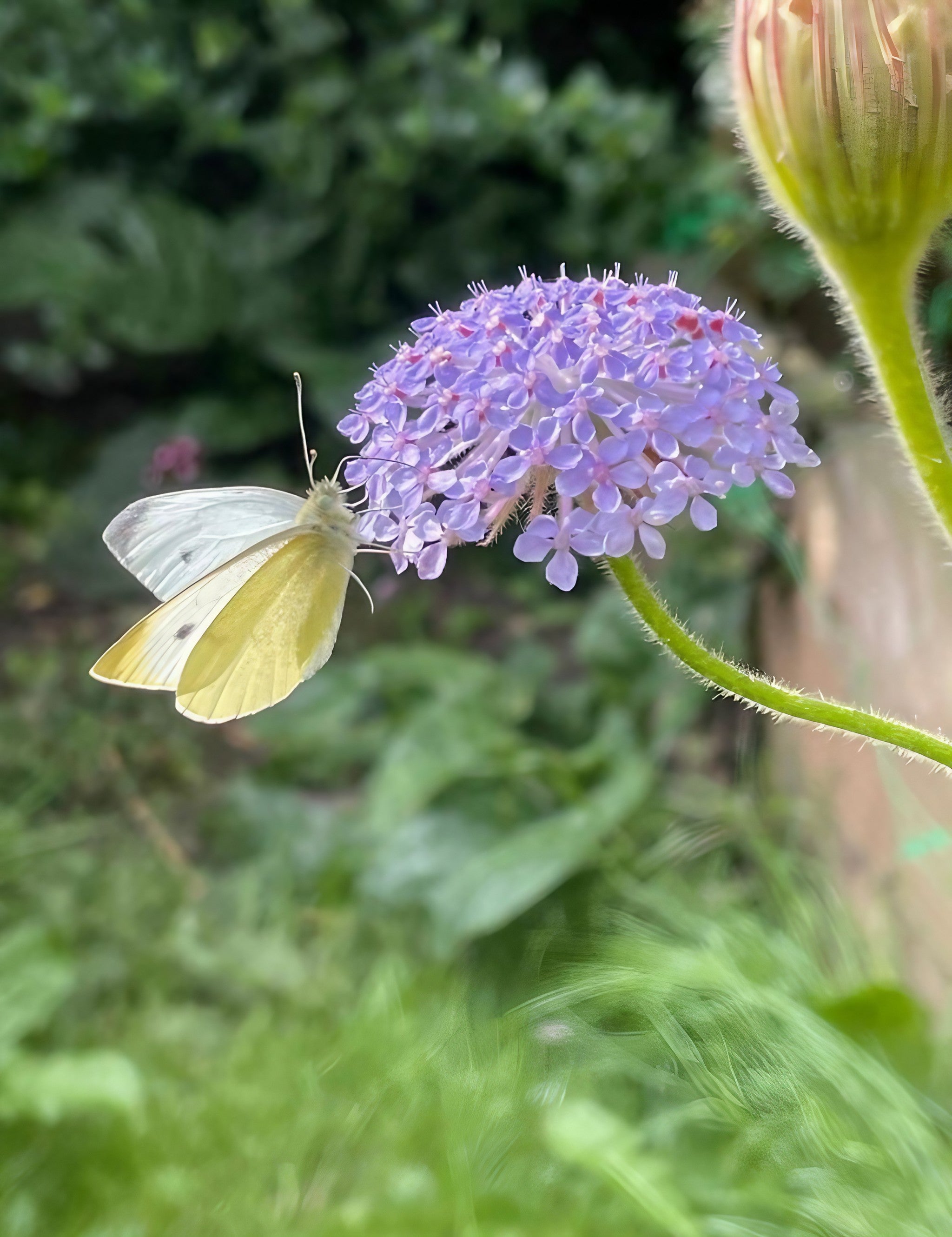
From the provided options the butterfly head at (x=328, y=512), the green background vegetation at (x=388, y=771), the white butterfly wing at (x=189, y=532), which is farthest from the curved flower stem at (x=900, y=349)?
the white butterfly wing at (x=189, y=532)

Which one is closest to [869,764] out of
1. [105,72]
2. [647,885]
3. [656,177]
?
[647,885]

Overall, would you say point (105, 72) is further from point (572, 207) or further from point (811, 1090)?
point (811, 1090)

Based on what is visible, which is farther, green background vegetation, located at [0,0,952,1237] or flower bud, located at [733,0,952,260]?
green background vegetation, located at [0,0,952,1237]

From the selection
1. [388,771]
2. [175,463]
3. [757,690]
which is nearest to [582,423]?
[757,690]

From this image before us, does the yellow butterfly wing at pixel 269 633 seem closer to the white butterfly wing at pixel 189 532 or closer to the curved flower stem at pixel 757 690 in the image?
the white butterfly wing at pixel 189 532

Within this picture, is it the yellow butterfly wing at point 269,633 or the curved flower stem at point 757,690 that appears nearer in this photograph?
the curved flower stem at point 757,690

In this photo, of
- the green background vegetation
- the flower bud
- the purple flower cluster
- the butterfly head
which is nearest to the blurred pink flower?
the green background vegetation

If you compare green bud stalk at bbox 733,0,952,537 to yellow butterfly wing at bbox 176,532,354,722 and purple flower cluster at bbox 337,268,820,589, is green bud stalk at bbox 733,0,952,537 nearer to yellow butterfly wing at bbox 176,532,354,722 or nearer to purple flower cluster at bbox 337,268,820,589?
purple flower cluster at bbox 337,268,820,589
